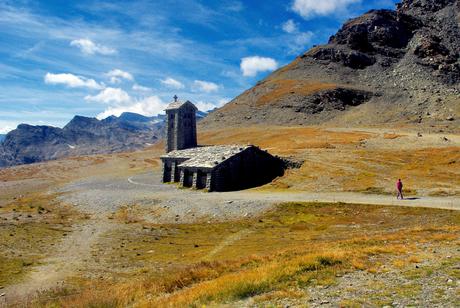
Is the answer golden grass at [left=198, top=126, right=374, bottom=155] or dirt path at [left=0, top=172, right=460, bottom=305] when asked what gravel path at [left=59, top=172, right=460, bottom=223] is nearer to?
dirt path at [left=0, top=172, right=460, bottom=305]

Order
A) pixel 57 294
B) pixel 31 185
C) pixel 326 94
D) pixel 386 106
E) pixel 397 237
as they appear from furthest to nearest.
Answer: pixel 326 94 → pixel 386 106 → pixel 31 185 → pixel 397 237 → pixel 57 294

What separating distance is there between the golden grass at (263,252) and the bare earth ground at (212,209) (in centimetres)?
54

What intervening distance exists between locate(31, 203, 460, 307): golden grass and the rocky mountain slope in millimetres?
76219

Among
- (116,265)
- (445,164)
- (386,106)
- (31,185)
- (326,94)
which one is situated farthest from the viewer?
(326,94)

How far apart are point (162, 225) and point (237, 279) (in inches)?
837

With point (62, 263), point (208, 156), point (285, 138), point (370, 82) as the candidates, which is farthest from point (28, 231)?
point (370, 82)

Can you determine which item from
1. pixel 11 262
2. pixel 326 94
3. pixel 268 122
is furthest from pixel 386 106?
pixel 11 262

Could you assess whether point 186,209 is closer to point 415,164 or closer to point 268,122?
point 415,164

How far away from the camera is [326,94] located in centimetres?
14412

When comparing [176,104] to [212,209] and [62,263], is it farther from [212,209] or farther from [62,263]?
[62,263]

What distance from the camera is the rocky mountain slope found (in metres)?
126

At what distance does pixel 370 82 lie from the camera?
513 ft

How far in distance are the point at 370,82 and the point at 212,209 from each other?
5351 inches

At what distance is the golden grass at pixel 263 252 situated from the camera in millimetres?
15016
